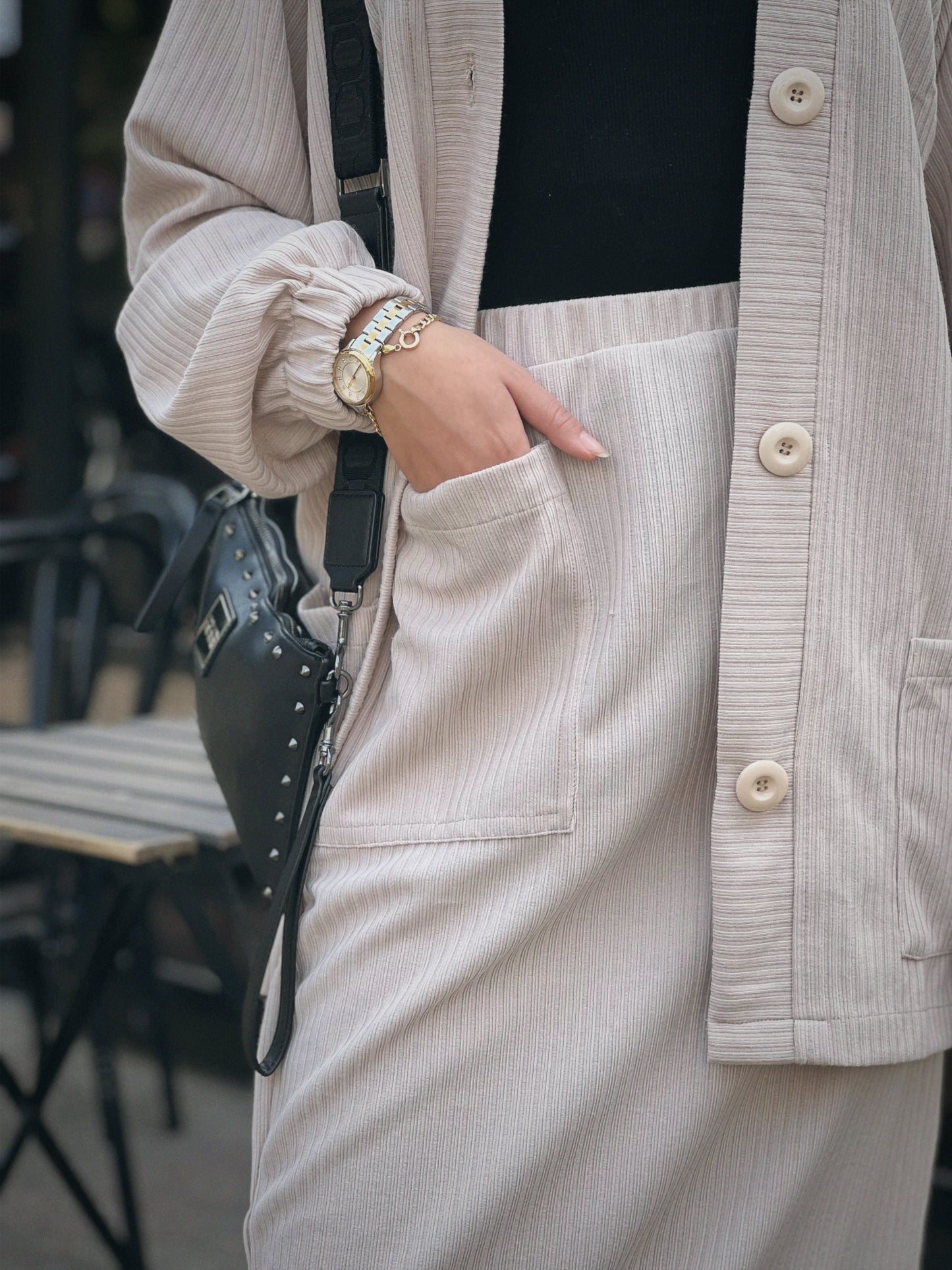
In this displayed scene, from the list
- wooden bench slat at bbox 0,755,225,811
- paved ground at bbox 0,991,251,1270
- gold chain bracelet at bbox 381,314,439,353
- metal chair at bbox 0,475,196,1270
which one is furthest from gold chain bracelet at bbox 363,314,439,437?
paved ground at bbox 0,991,251,1270

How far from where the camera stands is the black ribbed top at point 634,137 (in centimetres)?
95

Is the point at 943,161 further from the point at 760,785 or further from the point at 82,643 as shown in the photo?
the point at 82,643

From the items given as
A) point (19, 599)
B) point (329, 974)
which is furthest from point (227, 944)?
point (329, 974)

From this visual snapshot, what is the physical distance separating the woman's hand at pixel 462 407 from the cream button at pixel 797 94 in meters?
0.26

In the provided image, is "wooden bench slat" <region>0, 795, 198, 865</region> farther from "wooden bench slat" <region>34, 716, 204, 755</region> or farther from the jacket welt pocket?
the jacket welt pocket

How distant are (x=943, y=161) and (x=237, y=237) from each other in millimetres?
584

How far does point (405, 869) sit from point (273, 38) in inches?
28.1

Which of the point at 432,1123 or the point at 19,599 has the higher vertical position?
the point at 432,1123

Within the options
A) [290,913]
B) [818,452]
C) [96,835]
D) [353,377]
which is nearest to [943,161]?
[818,452]

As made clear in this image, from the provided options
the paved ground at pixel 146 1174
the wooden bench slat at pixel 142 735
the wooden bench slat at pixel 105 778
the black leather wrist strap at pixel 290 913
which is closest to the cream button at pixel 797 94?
the black leather wrist strap at pixel 290 913

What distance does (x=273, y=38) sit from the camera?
1.06 meters

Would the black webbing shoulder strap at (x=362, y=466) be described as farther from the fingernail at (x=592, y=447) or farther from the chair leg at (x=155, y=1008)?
the chair leg at (x=155, y=1008)

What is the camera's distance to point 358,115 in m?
1.00

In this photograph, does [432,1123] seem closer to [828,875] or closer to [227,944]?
[828,875]
